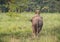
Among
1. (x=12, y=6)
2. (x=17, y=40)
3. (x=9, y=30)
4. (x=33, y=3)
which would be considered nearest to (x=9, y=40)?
(x=17, y=40)

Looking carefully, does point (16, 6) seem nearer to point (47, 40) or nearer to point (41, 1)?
point (47, 40)

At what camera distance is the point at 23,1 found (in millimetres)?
15945

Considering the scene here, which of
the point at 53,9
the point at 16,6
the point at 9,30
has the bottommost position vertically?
the point at 53,9

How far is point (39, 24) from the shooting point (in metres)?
15.5

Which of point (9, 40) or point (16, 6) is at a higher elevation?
point (16, 6)

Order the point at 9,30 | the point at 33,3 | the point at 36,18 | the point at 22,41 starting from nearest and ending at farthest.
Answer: the point at 22,41 < the point at 36,18 < the point at 9,30 < the point at 33,3

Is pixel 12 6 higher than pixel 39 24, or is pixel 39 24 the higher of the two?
pixel 12 6

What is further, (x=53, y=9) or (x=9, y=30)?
(x=53, y=9)

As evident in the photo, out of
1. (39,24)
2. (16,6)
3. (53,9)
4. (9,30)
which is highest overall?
(16,6)

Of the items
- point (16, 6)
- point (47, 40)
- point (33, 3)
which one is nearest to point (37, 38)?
point (47, 40)

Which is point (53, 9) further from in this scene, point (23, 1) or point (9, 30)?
point (23, 1)

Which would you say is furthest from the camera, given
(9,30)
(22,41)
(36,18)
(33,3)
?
(33,3)

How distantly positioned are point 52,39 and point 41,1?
3281cm

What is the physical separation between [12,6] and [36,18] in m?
1.39
